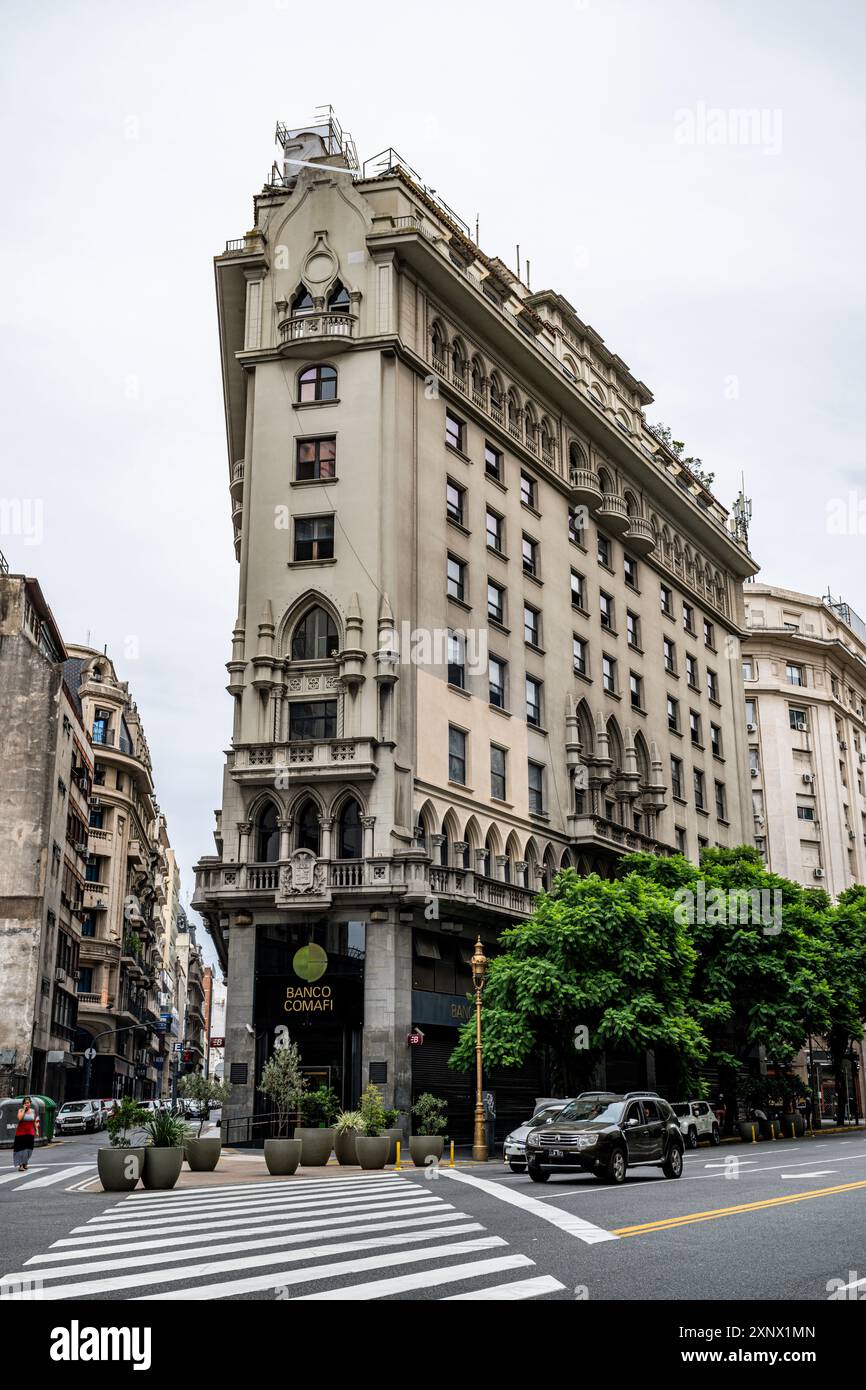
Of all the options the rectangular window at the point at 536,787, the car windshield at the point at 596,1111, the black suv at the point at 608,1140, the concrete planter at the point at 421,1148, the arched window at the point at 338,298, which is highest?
the arched window at the point at 338,298

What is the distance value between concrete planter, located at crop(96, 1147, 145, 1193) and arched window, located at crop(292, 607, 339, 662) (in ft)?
68.9

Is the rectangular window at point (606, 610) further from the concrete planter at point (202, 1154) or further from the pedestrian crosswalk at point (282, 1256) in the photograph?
the pedestrian crosswalk at point (282, 1256)

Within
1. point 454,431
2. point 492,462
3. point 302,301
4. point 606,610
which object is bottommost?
point 606,610

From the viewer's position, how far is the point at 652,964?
3562 cm

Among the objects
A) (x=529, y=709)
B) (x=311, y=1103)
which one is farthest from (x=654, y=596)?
(x=311, y=1103)

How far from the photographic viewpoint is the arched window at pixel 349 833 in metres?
39.4

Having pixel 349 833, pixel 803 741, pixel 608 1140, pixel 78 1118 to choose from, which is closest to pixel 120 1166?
pixel 608 1140

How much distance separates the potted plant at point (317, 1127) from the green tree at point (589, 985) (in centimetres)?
448

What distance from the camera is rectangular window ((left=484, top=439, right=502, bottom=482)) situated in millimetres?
49750

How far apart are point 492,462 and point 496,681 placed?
29.7ft

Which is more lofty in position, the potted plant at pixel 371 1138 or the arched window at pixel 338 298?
the arched window at pixel 338 298

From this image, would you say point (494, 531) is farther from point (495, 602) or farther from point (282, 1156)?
point (282, 1156)

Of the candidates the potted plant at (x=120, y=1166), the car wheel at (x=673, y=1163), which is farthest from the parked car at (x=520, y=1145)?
the potted plant at (x=120, y=1166)

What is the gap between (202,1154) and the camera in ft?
87.6
